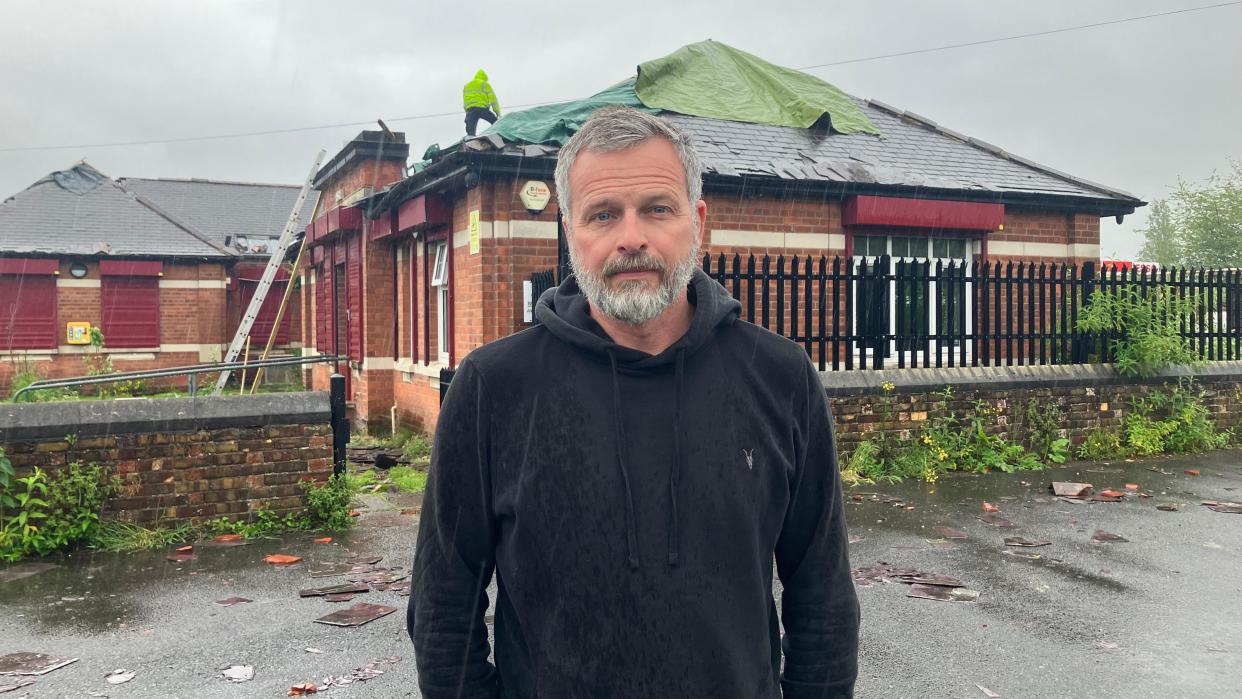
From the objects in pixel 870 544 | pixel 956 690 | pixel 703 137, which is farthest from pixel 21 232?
pixel 956 690

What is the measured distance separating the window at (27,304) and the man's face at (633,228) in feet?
83.8

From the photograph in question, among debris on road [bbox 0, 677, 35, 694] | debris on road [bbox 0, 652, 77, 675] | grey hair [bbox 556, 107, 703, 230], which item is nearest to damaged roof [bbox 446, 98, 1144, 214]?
debris on road [bbox 0, 652, 77, 675]

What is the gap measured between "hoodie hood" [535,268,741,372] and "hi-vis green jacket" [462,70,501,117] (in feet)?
42.1

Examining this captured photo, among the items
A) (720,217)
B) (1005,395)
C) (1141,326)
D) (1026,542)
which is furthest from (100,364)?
(1026,542)

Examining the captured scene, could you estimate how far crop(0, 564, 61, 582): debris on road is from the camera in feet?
19.3

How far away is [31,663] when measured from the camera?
14.6 feet

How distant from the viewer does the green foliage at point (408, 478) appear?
9.45 metres

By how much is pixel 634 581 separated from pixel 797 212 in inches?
413

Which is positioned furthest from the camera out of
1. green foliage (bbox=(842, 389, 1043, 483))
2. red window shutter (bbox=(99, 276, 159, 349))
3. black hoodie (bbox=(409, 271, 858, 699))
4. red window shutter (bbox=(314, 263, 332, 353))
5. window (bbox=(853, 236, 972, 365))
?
red window shutter (bbox=(99, 276, 159, 349))

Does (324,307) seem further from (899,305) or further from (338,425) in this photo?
(899,305)

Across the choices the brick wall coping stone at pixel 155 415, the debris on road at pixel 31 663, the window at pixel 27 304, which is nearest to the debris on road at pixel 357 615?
the debris on road at pixel 31 663

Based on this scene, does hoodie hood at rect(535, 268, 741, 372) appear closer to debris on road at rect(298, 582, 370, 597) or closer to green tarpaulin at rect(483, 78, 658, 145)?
debris on road at rect(298, 582, 370, 597)

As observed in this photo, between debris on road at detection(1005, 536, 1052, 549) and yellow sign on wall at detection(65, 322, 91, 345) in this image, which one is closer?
debris on road at detection(1005, 536, 1052, 549)

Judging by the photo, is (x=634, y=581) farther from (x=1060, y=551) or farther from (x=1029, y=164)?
(x=1029, y=164)
